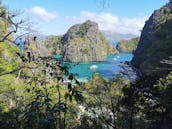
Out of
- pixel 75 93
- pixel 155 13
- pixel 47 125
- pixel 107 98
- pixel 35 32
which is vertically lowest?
pixel 107 98

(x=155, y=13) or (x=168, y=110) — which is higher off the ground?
(x=155, y=13)

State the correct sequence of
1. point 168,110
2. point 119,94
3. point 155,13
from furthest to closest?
point 155,13 → point 119,94 → point 168,110

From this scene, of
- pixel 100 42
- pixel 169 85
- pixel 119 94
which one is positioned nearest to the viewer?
pixel 169 85

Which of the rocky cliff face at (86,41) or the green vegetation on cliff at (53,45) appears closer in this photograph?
the green vegetation on cliff at (53,45)

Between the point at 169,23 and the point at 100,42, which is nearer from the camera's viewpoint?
the point at 169,23

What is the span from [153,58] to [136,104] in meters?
28.8

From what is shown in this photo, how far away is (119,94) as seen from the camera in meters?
23.3

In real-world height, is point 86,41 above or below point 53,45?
above

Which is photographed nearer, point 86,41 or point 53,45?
point 53,45

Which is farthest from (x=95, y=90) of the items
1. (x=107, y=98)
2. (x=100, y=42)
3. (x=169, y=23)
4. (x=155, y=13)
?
(x=100, y=42)

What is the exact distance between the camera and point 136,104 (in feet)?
59.6

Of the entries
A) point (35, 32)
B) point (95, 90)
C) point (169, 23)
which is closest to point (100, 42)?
point (169, 23)

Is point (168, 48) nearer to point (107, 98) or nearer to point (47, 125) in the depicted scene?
point (107, 98)

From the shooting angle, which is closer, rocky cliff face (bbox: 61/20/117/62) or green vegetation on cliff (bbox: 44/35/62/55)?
green vegetation on cliff (bbox: 44/35/62/55)
